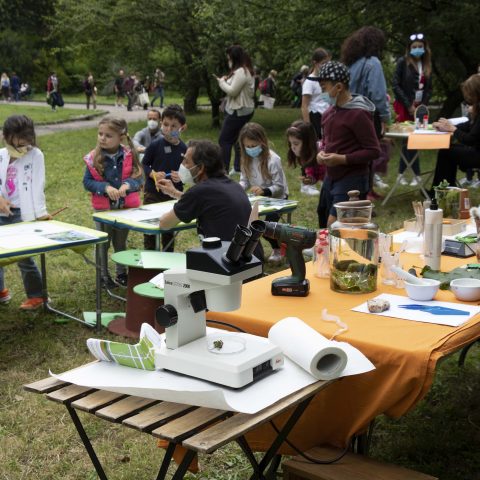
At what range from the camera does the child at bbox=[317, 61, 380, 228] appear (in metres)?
4.59

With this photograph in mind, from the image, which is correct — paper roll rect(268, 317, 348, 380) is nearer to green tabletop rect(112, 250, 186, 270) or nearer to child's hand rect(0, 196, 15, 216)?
green tabletop rect(112, 250, 186, 270)

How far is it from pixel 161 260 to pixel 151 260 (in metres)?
0.07

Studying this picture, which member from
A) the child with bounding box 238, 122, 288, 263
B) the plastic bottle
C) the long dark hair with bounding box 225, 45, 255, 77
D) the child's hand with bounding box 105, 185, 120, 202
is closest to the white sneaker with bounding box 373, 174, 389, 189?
the long dark hair with bounding box 225, 45, 255, 77

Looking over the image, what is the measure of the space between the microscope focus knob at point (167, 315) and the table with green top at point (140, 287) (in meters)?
2.16

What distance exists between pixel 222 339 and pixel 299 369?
23 cm

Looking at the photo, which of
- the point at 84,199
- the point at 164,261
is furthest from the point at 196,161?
the point at 84,199

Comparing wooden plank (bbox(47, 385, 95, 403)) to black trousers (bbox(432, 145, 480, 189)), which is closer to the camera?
wooden plank (bbox(47, 385, 95, 403))

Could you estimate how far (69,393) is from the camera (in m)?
2.00

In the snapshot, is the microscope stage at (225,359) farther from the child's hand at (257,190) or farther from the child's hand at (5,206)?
the child's hand at (257,190)

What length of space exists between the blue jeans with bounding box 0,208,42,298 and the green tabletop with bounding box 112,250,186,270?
2.39 ft

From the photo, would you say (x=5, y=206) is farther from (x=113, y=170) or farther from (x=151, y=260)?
(x=151, y=260)

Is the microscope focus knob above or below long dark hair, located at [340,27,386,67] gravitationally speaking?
below

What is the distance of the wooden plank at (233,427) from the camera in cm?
170

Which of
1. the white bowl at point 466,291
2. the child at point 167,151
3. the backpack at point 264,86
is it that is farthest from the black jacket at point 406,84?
the backpack at point 264,86
